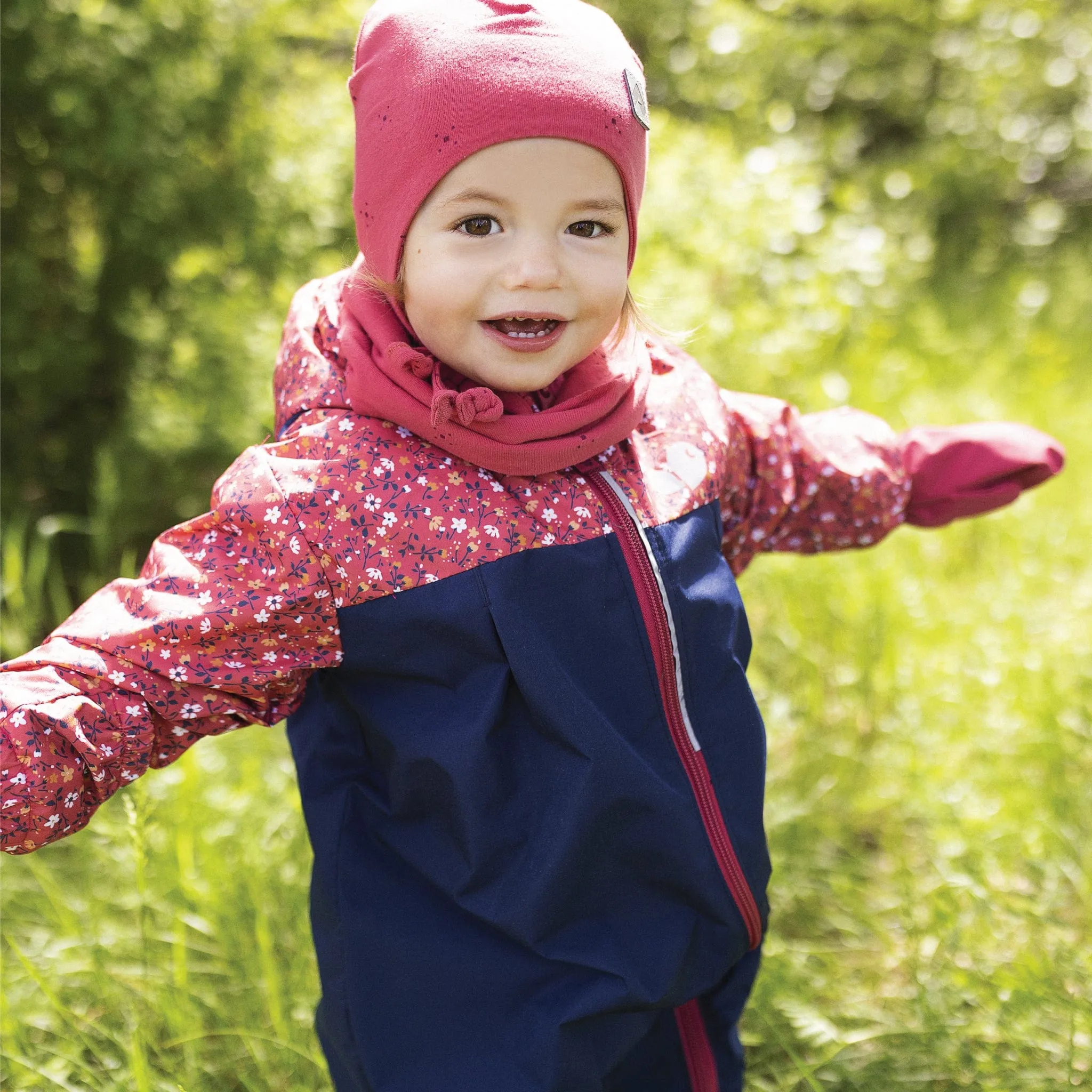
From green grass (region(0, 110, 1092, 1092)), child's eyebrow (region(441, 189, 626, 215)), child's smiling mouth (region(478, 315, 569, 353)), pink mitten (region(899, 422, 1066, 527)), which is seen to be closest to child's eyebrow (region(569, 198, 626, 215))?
child's eyebrow (region(441, 189, 626, 215))

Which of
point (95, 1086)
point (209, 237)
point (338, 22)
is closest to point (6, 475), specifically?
point (209, 237)

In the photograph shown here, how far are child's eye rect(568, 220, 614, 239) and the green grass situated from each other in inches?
36.1

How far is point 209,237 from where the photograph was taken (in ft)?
10.5

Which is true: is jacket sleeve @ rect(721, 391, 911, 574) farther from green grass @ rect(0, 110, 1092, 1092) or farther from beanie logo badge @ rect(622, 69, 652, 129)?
green grass @ rect(0, 110, 1092, 1092)

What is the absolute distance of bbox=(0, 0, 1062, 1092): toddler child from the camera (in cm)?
132

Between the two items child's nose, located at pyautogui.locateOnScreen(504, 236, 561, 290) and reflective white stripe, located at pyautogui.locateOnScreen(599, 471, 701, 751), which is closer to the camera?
child's nose, located at pyautogui.locateOnScreen(504, 236, 561, 290)

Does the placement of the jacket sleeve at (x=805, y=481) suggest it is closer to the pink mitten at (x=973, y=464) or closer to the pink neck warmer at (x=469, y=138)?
the pink mitten at (x=973, y=464)

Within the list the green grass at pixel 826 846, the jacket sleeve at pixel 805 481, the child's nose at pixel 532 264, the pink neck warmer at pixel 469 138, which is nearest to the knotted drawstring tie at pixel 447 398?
the pink neck warmer at pixel 469 138

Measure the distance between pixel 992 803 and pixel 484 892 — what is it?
1297 millimetres

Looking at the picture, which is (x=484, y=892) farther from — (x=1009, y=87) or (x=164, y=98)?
(x=1009, y=87)

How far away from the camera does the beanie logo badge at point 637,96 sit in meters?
1.36

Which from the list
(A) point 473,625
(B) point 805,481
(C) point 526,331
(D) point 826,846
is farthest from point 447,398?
(D) point 826,846

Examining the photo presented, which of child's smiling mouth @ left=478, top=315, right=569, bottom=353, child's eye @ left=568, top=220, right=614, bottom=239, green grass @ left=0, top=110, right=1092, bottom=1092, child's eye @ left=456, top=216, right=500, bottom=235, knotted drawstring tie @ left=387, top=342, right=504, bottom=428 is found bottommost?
green grass @ left=0, top=110, right=1092, bottom=1092

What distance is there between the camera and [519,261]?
52.4 inches
